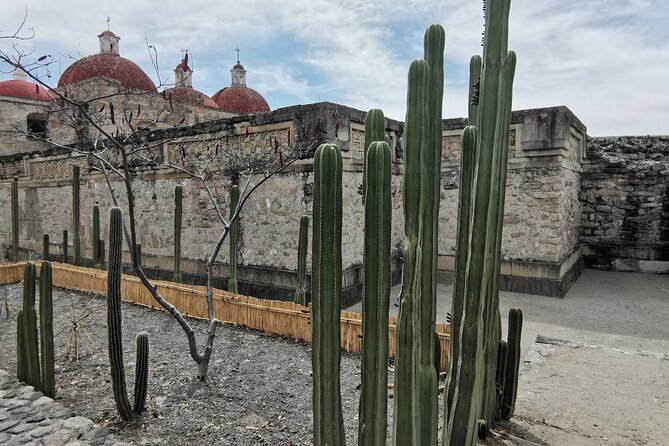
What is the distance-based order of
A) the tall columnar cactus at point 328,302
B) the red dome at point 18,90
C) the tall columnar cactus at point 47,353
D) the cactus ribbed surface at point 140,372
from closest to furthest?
the tall columnar cactus at point 328,302 → the cactus ribbed surface at point 140,372 → the tall columnar cactus at point 47,353 → the red dome at point 18,90

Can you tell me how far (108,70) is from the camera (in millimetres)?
14555

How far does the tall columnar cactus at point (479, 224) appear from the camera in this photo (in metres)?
2.05

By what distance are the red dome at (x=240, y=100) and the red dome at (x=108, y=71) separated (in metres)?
4.26

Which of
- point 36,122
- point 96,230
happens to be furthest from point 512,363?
point 36,122

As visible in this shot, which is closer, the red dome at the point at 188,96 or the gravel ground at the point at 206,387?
the gravel ground at the point at 206,387

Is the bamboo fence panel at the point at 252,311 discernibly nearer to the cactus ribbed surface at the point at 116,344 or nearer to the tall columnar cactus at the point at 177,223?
the tall columnar cactus at the point at 177,223

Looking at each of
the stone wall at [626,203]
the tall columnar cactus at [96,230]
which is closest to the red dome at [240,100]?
the tall columnar cactus at [96,230]

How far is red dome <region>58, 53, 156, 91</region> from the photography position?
1438 centimetres

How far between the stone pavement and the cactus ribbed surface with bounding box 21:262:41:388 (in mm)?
106

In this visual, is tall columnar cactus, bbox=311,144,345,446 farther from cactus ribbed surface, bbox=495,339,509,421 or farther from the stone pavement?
the stone pavement

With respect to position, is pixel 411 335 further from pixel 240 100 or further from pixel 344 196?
pixel 240 100

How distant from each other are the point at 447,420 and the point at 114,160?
358 inches

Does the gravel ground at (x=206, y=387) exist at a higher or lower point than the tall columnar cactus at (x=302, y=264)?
lower

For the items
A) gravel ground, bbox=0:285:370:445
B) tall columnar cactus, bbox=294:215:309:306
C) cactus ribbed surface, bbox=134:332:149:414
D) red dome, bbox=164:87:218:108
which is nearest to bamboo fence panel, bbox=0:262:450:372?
gravel ground, bbox=0:285:370:445
